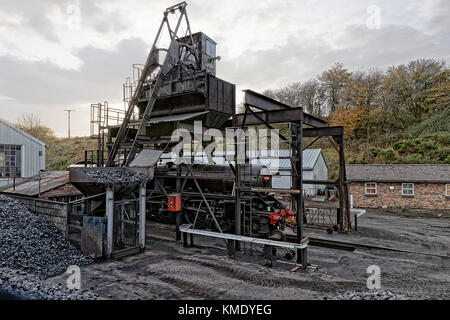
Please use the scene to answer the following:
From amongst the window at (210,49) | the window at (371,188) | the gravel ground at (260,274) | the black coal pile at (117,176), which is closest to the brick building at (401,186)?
the window at (371,188)

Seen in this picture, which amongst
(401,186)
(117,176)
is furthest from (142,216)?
(401,186)

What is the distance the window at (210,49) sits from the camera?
13.4 metres

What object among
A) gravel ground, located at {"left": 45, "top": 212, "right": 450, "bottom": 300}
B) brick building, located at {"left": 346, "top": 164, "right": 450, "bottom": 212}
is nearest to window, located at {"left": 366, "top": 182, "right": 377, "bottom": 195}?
brick building, located at {"left": 346, "top": 164, "right": 450, "bottom": 212}

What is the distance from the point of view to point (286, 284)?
21.6ft

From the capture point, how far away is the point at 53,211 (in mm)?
9648

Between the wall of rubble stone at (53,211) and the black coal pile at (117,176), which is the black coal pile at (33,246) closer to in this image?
the wall of rubble stone at (53,211)

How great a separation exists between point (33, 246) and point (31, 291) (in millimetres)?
3208

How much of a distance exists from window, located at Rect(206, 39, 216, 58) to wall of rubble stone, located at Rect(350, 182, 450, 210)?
46.1ft

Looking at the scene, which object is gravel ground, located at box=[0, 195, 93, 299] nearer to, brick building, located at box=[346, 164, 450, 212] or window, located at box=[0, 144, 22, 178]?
window, located at box=[0, 144, 22, 178]

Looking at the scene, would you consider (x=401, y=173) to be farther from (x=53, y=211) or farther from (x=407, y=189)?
(x=53, y=211)
